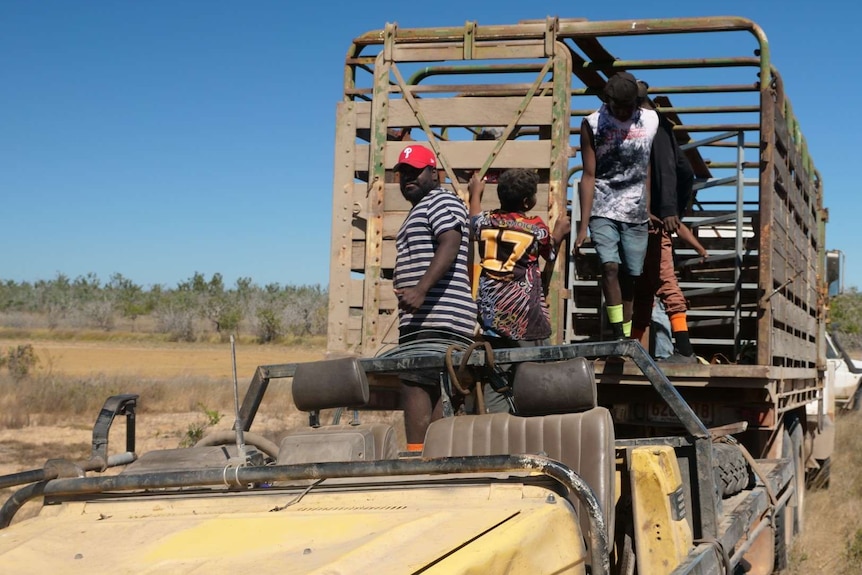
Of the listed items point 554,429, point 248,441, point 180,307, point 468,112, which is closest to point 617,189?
point 468,112

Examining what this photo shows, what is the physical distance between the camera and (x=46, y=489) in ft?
10.7

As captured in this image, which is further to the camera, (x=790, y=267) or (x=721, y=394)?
(x=790, y=267)

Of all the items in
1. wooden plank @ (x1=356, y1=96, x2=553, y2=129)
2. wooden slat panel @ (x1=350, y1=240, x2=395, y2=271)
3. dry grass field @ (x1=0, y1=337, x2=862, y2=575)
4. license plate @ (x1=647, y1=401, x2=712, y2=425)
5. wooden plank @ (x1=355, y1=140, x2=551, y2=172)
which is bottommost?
dry grass field @ (x1=0, y1=337, x2=862, y2=575)

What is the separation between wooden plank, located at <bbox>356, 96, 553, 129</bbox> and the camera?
667 centimetres

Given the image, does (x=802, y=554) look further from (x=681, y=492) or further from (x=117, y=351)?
(x=117, y=351)

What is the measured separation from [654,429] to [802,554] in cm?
156

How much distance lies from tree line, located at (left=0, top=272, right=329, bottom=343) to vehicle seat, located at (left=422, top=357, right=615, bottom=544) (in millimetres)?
40083

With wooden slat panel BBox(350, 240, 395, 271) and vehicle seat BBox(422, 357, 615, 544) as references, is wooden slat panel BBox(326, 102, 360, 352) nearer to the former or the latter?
wooden slat panel BBox(350, 240, 395, 271)

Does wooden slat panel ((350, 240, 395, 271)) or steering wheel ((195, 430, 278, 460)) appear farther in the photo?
wooden slat panel ((350, 240, 395, 271))

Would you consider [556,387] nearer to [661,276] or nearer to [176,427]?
[661,276]

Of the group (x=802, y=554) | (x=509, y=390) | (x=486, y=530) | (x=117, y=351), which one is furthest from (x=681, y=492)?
(x=117, y=351)

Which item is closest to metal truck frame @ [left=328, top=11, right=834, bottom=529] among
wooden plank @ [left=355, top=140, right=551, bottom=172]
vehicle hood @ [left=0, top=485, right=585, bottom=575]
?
wooden plank @ [left=355, top=140, right=551, bottom=172]

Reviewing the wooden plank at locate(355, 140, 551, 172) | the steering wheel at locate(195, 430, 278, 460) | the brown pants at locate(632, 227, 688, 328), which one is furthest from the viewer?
the wooden plank at locate(355, 140, 551, 172)

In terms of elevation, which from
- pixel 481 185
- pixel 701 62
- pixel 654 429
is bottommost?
pixel 654 429
